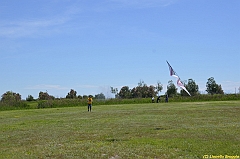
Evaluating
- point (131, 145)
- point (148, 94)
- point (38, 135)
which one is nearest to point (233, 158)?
point (131, 145)

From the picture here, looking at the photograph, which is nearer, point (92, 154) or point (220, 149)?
point (92, 154)

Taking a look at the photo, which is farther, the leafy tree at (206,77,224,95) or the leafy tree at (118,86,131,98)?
the leafy tree at (118,86,131,98)

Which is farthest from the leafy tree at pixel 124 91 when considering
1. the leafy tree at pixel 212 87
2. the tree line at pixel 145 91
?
the leafy tree at pixel 212 87

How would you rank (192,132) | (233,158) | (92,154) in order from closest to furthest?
→ (233,158), (92,154), (192,132)

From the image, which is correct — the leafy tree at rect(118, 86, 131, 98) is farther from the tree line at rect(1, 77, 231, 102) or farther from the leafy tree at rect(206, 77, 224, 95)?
the leafy tree at rect(206, 77, 224, 95)

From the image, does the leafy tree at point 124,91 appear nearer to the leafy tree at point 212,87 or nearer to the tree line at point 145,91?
the tree line at point 145,91

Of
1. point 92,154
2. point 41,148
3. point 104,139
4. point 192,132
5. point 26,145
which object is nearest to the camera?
point 92,154

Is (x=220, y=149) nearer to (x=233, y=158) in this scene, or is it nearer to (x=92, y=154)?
(x=233, y=158)

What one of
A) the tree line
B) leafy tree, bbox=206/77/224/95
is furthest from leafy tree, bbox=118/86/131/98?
leafy tree, bbox=206/77/224/95

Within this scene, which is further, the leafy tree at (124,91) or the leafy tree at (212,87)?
the leafy tree at (124,91)

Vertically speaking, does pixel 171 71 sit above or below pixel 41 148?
above

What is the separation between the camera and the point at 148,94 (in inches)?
5374

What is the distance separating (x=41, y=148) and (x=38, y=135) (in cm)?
501

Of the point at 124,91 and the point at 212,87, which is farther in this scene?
the point at 124,91
